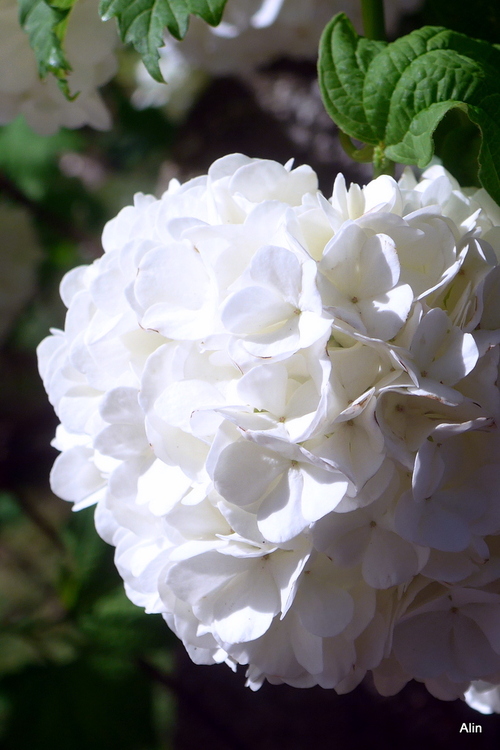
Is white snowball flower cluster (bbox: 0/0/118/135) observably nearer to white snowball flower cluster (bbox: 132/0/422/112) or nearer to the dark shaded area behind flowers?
white snowball flower cluster (bbox: 132/0/422/112)

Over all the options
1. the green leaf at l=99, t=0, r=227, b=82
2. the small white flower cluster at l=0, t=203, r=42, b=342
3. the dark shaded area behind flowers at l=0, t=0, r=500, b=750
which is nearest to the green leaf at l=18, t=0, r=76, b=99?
the green leaf at l=99, t=0, r=227, b=82

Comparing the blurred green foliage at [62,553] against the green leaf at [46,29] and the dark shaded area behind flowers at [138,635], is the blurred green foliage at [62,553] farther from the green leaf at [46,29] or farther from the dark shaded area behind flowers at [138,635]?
the green leaf at [46,29]

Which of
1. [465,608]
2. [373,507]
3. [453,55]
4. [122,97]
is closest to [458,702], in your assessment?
[465,608]

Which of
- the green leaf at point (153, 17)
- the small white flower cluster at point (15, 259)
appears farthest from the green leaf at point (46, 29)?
the small white flower cluster at point (15, 259)

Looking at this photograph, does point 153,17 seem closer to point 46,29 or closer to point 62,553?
point 46,29

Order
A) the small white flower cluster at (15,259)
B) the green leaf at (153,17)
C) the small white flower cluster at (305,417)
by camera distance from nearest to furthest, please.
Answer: the small white flower cluster at (305,417)
the green leaf at (153,17)
the small white flower cluster at (15,259)

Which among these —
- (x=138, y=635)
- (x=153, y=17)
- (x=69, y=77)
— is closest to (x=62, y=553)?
(x=138, y=635)
